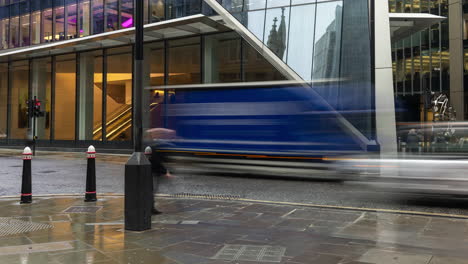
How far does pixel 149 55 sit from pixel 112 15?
13.3ft

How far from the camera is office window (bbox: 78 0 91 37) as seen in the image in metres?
31.4

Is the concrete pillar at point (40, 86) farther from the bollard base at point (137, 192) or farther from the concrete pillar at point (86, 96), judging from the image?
the bollard base at point (137, 192)

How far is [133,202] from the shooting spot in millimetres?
6453

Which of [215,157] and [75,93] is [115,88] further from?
[215,157]

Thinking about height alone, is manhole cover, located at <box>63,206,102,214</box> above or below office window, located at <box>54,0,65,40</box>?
below

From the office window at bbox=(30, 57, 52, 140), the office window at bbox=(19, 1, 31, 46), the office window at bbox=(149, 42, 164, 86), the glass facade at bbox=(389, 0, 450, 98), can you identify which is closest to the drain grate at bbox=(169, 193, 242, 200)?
the office window at bbox=(149, 42, 164, 86)

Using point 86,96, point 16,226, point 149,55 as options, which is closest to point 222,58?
point 149,55

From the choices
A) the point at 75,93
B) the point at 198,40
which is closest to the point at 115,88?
the point at 75,93

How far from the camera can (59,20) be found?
1294 inches

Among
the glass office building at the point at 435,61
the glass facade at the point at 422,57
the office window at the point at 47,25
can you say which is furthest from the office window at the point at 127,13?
the glass facade at the point at 422,57

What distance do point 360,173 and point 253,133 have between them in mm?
4599

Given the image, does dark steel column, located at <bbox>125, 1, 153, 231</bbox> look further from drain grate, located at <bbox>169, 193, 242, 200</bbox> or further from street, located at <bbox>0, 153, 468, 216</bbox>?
street, located at <bbox>0, 153, 468, 216</bbox>

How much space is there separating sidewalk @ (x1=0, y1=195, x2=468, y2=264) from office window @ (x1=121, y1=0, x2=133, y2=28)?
2255cm

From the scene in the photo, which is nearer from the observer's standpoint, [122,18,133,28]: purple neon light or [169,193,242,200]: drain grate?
[169,193,242,200]: drain grate
